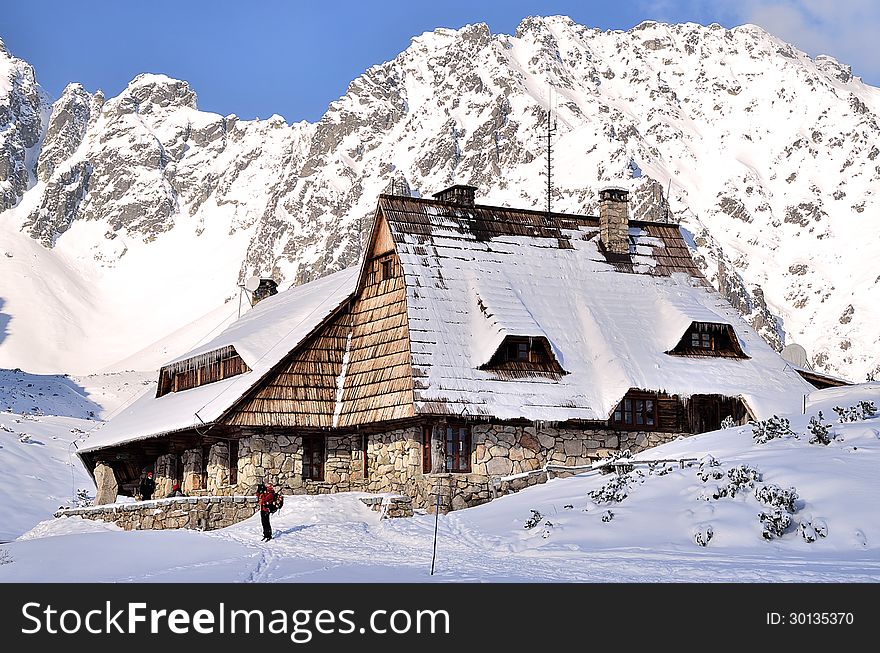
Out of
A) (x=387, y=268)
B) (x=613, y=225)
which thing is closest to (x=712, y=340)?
(x=613, y=225)

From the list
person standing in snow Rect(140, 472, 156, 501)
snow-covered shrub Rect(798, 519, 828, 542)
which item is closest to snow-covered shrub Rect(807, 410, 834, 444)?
snow-covered shrub Rect(798, 519, 828, 542)

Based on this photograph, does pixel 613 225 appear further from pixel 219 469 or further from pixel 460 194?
pixel 219 469

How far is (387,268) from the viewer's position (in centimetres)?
3406

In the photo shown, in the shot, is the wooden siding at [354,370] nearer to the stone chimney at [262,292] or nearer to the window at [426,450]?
the window at [426,450]

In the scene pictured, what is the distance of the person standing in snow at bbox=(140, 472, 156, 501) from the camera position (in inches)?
1439

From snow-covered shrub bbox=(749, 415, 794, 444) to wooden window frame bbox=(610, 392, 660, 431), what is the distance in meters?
6.25

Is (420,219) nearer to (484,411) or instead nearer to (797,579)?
(484,411)

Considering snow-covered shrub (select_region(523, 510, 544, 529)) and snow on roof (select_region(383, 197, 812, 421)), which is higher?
snow on roof (select_region(383, 197, 812, 421))

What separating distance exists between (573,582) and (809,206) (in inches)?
7553

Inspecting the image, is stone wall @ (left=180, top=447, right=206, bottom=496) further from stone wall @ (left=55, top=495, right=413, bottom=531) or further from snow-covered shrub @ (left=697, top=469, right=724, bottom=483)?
snow-covered shrub @ (left=697, top=469, right=724, bottom=483)

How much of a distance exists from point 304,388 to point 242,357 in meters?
2.11

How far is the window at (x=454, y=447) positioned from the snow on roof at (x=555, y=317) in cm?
83

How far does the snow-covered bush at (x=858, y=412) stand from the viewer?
26078mm

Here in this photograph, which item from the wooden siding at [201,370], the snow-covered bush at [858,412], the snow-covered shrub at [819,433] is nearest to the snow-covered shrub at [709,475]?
the snow-covered shrub at [819,433]
